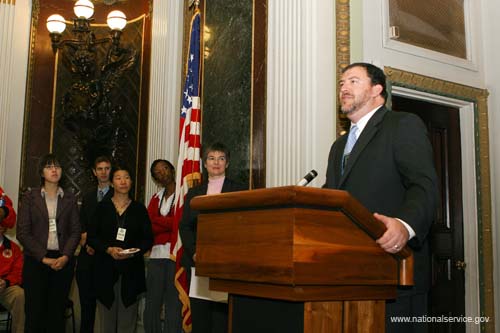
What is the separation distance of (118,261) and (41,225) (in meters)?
0.68

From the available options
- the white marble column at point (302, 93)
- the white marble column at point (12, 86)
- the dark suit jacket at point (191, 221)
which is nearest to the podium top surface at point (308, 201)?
the white marble column at point (302, 93)

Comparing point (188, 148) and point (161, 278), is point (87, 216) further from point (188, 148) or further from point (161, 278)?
point (188, 148)

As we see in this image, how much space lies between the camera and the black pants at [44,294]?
4.46m

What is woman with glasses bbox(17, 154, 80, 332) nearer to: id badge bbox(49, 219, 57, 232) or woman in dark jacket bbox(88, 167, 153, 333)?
id badge bbox(49, 219, 57, 232)

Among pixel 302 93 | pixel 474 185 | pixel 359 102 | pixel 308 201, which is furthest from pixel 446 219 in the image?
pixel 308 201

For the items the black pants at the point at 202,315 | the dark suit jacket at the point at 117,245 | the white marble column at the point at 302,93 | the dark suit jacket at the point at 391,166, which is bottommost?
the black pants at the point at 202,315

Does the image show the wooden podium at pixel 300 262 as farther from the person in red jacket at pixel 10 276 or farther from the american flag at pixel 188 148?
the person in red jacket at pixel 10 276

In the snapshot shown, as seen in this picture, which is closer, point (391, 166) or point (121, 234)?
point (391, 166)

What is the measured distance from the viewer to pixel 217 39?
17.1 feet

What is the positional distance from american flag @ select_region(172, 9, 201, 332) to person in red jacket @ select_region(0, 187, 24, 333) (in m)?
1.41

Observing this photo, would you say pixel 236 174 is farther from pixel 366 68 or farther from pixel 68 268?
pixel 366 68

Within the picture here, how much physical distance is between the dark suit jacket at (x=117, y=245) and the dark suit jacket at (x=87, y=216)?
0.13m

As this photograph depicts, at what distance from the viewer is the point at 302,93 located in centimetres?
383

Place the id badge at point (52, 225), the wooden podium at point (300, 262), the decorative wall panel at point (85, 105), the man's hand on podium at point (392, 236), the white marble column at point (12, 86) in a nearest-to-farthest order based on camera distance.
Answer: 1. the wooden podium at point (300, 262)
2. the man's hand on podium at point (392, 236)
3. the id badge at point (52, 225)
4. the white marble column at point (12, 86)
5. the decorative wall panel at point (85, 105)
